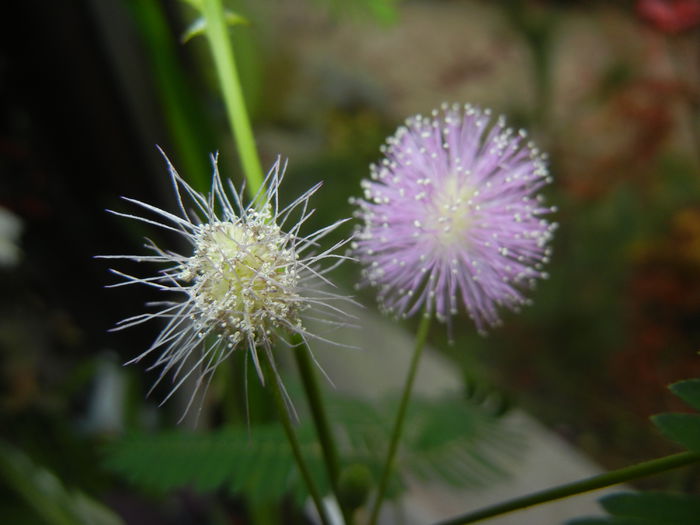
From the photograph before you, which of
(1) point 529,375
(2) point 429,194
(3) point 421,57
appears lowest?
(1) point 529,375

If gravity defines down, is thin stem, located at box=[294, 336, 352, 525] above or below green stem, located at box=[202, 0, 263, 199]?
below

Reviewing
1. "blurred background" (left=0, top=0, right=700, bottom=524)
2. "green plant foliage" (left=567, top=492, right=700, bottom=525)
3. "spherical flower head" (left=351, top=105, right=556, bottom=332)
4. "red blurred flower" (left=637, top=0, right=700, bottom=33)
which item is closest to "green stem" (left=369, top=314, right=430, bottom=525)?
"spherical flower head" (left=351, top=105, right=556, bottom=332)

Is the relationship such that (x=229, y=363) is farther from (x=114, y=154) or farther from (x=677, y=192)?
(x=677, y=192)

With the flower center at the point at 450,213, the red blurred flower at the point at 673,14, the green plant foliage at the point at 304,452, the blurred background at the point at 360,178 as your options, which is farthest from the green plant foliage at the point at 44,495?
the red blurred flower at the point at 673,14

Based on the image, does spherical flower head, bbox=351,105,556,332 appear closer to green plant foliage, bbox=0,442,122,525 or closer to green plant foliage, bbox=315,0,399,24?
green plant foliage, bbox=315,0,399,24

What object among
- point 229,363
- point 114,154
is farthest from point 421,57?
point 229,363

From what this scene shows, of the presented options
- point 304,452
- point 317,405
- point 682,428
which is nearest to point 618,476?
point 682,428
